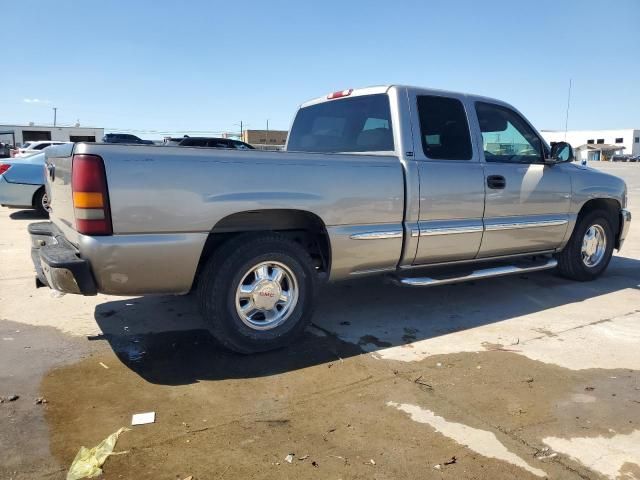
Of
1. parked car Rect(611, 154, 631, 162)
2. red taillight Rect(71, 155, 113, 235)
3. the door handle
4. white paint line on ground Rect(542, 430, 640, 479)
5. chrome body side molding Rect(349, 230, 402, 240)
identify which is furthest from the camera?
parked car Rect(611, 154, 631, 162)

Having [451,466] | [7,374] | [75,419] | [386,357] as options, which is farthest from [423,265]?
[7,374]

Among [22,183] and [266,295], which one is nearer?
[266,295]

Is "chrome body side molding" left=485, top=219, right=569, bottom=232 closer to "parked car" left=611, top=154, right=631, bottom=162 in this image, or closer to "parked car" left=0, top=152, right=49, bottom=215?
"parked car" left=0, top=152, right=49, bottom=215

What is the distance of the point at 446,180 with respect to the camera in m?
4.45

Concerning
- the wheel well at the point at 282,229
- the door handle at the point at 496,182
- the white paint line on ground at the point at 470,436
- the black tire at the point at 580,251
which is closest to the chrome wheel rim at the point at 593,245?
the black tire at the point at 580,251

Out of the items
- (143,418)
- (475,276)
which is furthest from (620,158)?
(143,418)

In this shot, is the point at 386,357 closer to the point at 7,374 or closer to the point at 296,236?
the point at 296,236

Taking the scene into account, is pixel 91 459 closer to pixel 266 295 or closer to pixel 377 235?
pixel 266 295

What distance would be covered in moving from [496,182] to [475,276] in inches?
35.5

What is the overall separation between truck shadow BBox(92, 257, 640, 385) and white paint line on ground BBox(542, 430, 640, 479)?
1.56 meters

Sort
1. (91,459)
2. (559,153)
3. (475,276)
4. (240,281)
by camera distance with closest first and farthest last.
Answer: (91,459)
(240,281)
(475,276)
(559,153)

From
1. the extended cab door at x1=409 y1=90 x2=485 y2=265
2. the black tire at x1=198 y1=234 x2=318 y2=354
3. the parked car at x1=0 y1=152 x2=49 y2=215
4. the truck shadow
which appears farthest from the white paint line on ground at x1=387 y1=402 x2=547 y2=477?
the parked car at x1=0 y1=152 x2=49 y2=215

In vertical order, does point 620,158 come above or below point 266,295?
above

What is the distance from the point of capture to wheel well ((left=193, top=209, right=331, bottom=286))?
372 centimetres
